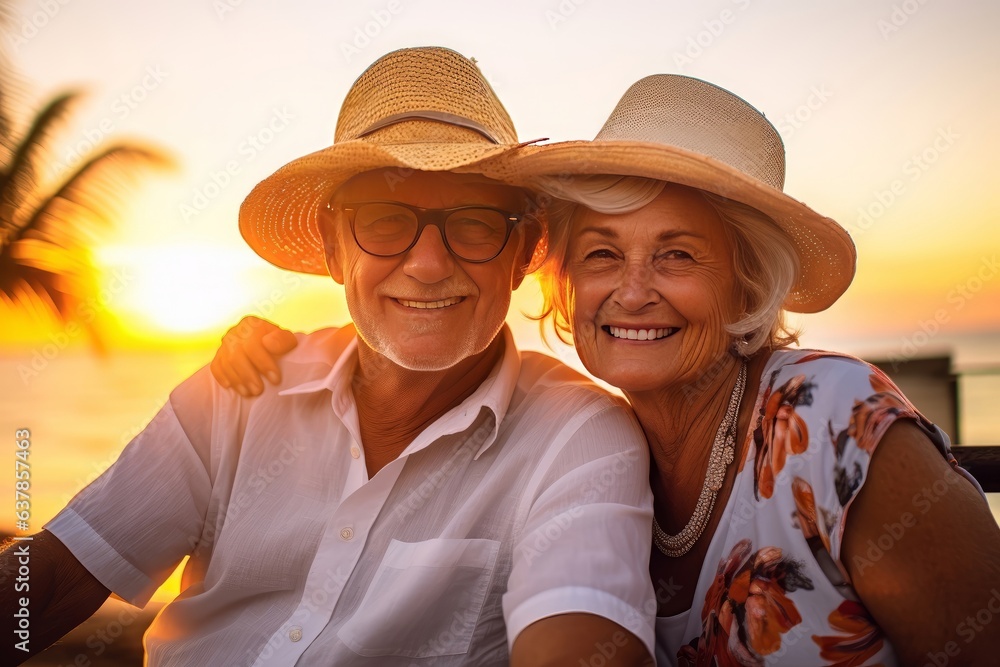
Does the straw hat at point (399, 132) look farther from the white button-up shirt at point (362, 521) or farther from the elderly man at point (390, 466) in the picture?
the white button-up shirt at point (362, 521)

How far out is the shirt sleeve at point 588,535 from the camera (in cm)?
168

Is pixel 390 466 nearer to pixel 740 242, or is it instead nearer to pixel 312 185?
pixel 312 185

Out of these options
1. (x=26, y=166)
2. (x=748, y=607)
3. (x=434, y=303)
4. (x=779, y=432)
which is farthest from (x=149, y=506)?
(x=26, y=166)

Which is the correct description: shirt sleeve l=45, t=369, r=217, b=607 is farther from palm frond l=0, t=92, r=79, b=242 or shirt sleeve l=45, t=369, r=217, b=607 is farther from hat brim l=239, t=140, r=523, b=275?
palm frond l=0, t=92, r=79, b=242

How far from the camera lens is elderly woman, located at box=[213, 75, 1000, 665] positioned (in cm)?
165

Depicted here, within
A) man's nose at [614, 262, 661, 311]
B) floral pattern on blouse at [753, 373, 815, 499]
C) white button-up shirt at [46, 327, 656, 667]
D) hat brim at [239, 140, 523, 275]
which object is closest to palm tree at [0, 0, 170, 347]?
hat brim at [239, 140, 523, 275]

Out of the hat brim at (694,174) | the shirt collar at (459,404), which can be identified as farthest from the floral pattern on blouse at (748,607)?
the hat brim at (694,174)

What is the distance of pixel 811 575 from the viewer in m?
1.78

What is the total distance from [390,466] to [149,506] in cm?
86

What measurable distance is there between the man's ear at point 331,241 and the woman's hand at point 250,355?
0.33 m

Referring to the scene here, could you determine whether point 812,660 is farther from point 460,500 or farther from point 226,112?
point 226,112

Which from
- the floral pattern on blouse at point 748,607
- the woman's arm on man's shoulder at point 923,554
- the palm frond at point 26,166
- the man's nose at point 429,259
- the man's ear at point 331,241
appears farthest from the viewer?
the palm frond at point 26,166

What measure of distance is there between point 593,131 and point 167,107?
155 inches

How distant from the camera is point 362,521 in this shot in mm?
2150
